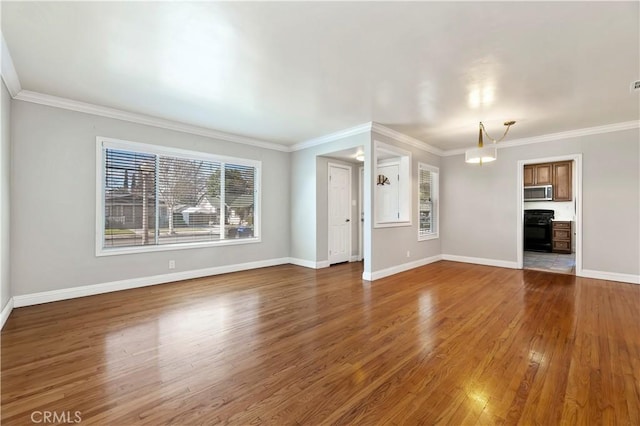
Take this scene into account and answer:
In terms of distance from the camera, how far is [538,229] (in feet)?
26.0

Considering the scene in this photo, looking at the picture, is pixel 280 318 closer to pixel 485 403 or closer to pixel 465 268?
pixel 485 403

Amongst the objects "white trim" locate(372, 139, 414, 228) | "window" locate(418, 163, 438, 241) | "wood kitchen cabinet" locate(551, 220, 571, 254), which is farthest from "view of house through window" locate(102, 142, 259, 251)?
"wood kitchen cabinet" locate(551, 220, 571, 254)

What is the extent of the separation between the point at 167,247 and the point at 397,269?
4.04m

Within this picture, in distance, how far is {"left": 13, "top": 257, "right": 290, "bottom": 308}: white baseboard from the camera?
3535 mm

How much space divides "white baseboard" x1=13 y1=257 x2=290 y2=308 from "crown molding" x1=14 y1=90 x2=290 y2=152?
2.37 m

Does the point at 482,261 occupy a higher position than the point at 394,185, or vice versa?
the point at 394,185

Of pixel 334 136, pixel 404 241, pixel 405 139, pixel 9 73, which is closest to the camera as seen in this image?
pixel 9 73

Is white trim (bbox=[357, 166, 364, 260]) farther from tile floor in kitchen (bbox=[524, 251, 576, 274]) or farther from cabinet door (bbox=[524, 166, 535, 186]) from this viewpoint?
cabinet door (bbox=[524, 166, 535, 186])

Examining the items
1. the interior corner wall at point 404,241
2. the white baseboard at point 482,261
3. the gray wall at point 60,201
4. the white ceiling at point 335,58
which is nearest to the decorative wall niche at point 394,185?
the interior corner wall at point 404,241

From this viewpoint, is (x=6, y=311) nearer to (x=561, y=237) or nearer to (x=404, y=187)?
(x=404, y=187)

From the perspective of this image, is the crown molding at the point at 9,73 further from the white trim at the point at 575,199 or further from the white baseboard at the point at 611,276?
the white baseboard at the point at 611,276

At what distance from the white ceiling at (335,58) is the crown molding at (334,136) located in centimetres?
44

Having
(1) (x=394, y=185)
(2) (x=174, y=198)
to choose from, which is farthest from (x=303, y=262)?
(2) (x=174, y=198)

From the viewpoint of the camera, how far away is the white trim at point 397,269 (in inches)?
191
